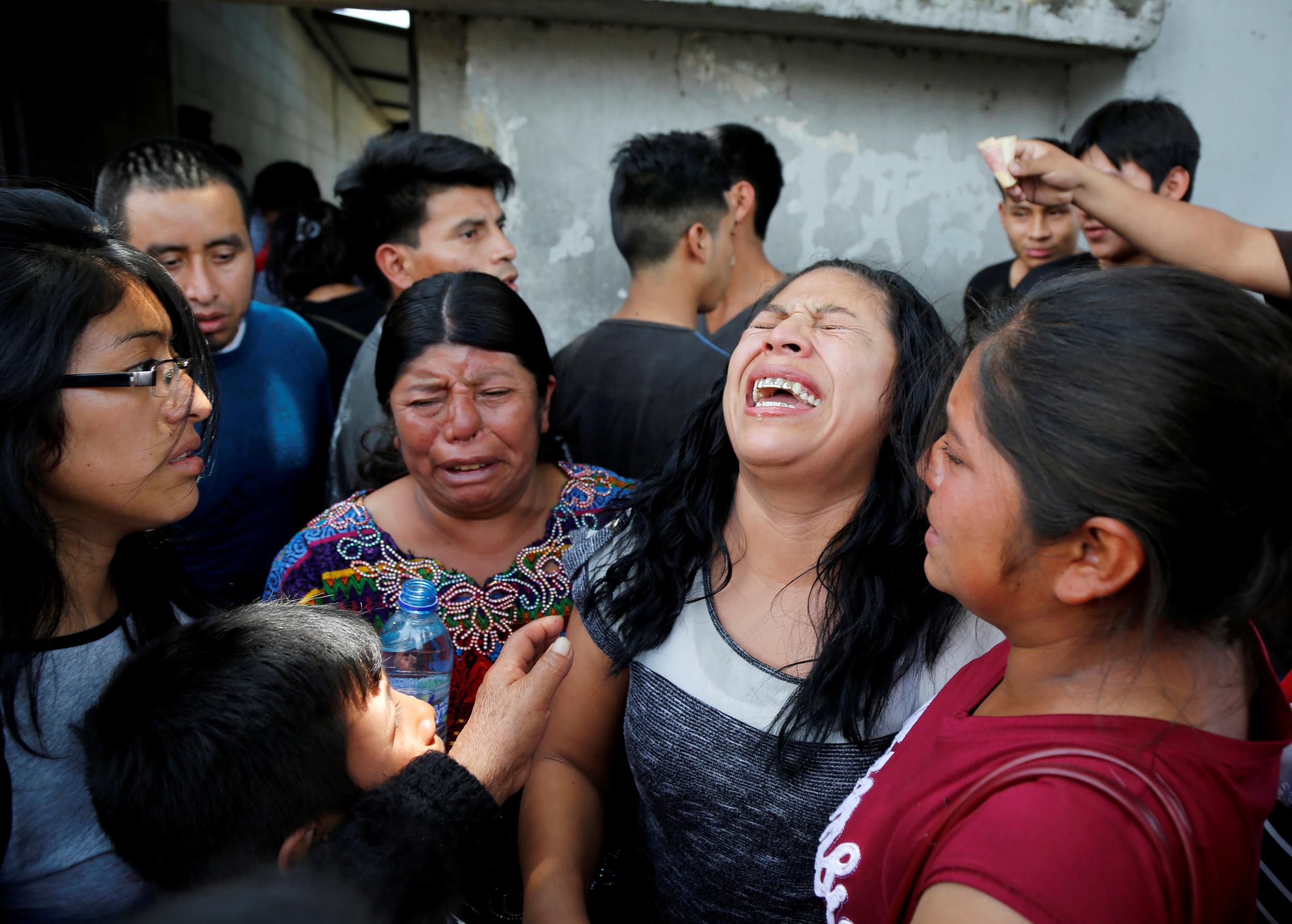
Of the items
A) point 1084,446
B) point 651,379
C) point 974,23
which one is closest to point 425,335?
point 651,379

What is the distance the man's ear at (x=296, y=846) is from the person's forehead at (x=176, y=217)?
2151 mm

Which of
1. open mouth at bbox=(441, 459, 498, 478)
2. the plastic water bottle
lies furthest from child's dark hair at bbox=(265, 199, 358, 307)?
the plastic water bottle

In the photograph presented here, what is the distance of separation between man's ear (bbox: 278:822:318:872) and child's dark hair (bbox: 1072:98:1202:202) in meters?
3.48

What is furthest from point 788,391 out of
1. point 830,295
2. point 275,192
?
point 275,192

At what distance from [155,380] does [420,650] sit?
793 millimetres

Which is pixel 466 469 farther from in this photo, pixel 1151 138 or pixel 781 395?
pixel 1151 138

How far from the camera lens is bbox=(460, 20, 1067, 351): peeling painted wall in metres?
4.10

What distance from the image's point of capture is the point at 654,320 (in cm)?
313

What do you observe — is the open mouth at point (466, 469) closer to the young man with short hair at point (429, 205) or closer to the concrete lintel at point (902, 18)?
the young man with short hair at point (429, 205)

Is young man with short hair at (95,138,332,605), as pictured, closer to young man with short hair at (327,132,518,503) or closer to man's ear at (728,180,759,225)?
young man with short hair at (327,132,518,503)

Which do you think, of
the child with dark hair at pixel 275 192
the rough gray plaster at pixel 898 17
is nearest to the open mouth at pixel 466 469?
the rough gray plaster at pixel 898 17

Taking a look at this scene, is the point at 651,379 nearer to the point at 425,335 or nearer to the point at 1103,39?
the point at 425,335

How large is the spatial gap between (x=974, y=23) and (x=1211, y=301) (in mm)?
3656

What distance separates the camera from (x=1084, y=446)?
40.8 inches
